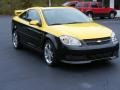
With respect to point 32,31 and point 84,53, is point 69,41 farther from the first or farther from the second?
point 32,31

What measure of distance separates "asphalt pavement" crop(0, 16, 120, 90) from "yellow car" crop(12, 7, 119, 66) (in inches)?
11.6

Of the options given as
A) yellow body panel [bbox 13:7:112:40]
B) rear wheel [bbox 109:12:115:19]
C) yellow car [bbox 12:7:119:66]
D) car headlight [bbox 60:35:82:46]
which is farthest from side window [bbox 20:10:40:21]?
rear wheel [bbox 109:12:115:19]

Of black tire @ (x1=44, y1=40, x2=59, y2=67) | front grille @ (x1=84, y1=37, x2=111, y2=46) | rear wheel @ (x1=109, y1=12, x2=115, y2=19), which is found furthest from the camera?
rear wheel @ (x1=109, y1=12, x2=115, y2=19)

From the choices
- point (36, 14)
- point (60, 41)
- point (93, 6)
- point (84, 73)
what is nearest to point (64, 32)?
point (60, 41)

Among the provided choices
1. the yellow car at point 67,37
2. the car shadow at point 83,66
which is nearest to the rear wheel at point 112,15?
the yellow car at point 67,37

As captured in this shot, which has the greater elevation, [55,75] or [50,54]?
[50,54]

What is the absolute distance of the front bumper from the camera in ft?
28.6

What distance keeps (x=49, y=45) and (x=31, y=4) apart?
37.0m

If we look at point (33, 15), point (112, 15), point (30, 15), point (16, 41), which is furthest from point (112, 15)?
point (33, 15)

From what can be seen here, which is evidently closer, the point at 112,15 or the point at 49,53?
the point at 49,53

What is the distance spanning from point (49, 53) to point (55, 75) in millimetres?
1098

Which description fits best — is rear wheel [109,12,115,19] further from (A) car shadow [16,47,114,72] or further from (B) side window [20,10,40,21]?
(A) car shadow [16,47,114,72]

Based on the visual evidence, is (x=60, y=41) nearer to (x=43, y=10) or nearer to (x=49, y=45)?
(x=49, y=45)

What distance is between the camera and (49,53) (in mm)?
9492
